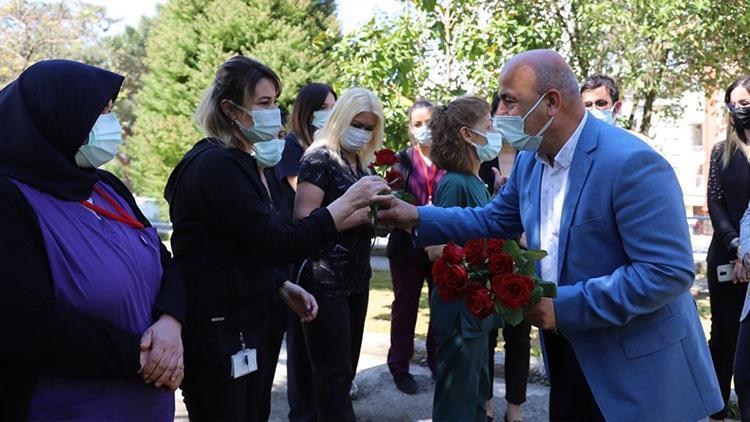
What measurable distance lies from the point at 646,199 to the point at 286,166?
3.26 metres

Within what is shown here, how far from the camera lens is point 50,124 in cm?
240

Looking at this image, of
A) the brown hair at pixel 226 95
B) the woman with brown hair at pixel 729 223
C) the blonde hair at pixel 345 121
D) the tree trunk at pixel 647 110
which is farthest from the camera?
the tree trunk at pixel 647 110

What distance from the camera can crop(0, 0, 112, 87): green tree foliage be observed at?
23.5m

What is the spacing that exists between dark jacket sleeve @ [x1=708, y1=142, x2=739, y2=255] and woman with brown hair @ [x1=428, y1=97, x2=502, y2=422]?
1740mm

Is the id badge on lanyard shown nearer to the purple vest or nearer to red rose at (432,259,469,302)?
the purple vest

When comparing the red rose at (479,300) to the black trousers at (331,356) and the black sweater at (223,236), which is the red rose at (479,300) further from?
the black trousers at (331,356)

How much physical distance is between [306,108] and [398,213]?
6.74ft

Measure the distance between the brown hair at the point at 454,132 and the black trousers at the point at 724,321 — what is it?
6.79 ft

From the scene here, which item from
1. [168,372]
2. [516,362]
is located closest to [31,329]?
[168,372]

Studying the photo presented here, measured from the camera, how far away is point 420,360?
7.04 meters

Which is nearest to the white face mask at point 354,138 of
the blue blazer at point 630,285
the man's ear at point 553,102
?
the man's ear at point 553,102

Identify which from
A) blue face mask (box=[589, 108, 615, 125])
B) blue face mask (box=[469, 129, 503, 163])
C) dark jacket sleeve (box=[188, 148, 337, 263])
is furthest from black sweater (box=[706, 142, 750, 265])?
dark jacket sleeve (box=[188, 148, 337, 263])

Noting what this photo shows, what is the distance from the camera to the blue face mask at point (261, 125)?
345 centimetres

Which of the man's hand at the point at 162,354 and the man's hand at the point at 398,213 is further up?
the man's hand at the point at 398,213
